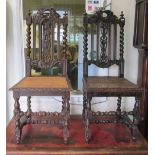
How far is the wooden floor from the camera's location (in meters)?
1.71

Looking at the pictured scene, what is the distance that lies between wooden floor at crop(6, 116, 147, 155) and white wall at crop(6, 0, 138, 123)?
1.09 feet

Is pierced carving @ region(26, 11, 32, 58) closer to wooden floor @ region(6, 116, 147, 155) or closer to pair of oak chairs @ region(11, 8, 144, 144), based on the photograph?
pair of oak chairs @ region(11, 8, 144, 144)

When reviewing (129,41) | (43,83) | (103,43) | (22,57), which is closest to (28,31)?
(22,57)

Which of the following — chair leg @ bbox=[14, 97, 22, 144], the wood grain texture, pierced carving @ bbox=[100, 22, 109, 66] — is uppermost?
pierced carving @ bbox=[100, 22, 109, 66]

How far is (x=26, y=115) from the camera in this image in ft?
6.62

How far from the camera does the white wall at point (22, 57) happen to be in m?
2.33

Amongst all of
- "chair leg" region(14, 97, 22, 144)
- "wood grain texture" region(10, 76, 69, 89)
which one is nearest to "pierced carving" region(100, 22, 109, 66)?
"wood grain texture" region(10, 76, 69, 89)

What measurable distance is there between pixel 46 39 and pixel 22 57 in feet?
1.26

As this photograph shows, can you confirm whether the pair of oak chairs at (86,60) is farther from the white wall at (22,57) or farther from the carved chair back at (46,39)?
the white wall at (22,57)

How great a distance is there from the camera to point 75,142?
6.03 feet

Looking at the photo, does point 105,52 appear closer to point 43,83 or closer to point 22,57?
point 43,83

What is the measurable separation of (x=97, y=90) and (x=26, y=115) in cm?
65
